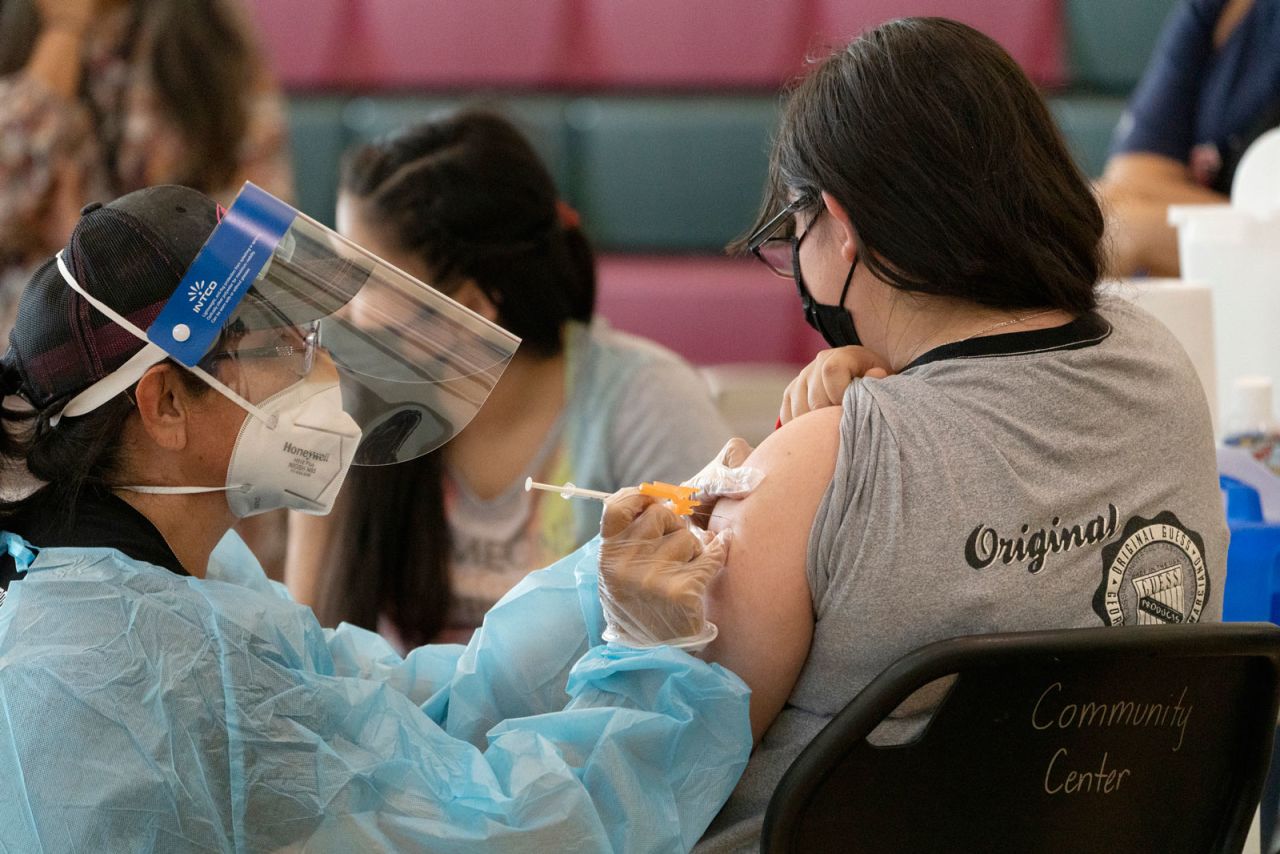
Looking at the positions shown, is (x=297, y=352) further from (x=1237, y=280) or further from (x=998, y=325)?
(x=1237, y=280)

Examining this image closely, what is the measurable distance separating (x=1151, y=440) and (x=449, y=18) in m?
3.01

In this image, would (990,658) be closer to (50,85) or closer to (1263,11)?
(1263,11)

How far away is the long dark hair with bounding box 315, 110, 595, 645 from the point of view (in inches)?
70.4

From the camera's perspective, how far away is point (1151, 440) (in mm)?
1053

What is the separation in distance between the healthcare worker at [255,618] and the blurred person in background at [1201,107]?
165 centimetres

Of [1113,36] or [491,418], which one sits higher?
[1113,36]

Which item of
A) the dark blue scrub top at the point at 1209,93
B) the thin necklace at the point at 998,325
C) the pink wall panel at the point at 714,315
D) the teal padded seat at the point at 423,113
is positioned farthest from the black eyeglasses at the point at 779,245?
the teal padded seat at the point at 423,113

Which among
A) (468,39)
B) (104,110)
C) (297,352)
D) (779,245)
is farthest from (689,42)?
(297,352)

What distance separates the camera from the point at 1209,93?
257 cm

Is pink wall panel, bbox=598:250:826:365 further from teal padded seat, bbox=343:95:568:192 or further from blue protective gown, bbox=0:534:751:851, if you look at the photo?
blue protective gown, bbox=0:534:751:851

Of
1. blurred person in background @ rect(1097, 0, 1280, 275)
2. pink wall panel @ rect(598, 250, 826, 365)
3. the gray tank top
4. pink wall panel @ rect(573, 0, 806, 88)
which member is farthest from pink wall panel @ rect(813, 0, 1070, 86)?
the gray tank top

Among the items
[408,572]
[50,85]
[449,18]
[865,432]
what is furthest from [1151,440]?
[449,18]

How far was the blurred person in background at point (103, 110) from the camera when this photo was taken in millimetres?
2699

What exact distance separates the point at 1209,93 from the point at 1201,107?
0.03m
